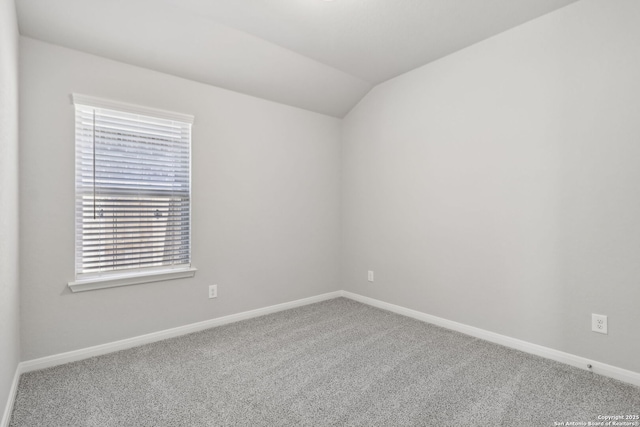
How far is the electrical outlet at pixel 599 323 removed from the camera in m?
2.16

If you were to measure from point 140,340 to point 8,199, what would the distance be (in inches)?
55.8

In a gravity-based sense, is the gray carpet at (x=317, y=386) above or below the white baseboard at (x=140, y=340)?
below

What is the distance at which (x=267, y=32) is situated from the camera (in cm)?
261

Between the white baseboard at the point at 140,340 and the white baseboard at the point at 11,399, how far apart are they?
12 cm

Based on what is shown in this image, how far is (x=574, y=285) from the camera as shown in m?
2.29

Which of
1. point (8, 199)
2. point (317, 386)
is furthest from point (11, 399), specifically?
point (317, 386)

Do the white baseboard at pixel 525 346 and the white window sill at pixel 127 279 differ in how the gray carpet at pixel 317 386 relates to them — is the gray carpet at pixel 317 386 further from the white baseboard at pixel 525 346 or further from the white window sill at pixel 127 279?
the white window sill at pixel 127 279

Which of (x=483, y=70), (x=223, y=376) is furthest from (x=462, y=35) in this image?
(x=223, y=376)

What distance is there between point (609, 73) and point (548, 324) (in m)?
1.76

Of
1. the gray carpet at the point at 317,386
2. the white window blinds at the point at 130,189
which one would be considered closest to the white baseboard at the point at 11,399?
the gray carpet at the point at 317,386

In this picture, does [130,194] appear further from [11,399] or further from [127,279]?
[11,399]

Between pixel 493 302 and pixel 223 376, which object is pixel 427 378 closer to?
pixel 493 302

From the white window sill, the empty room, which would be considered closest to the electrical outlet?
the empty room

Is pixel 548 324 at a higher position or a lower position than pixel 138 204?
lower
